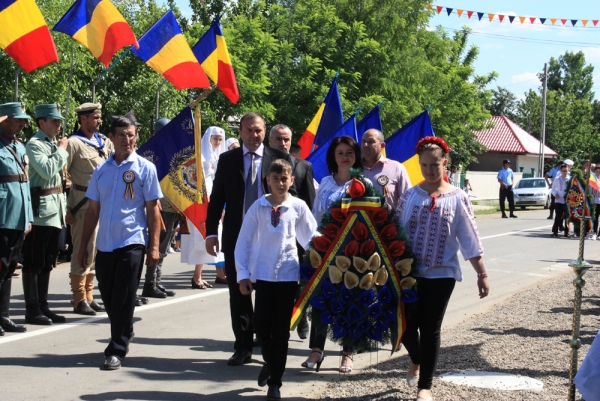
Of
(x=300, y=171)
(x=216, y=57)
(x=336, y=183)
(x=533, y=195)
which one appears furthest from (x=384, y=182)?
(x=533, y=195)

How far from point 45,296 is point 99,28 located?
3595 millimetres

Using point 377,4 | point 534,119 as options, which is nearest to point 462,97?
point 377,4

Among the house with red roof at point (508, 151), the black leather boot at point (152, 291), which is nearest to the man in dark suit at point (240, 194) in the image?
the black leather boot at point (152, 291)

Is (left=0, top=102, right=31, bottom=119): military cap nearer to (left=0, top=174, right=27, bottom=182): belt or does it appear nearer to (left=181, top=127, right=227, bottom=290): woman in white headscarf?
(left=0, top=174, right=27, bottom=182): belt

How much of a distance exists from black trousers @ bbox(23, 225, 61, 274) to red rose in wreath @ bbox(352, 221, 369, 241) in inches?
150

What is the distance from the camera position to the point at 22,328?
295 inches

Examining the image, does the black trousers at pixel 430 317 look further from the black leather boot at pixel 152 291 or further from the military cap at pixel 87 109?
the black leather boot at pixel 152 291

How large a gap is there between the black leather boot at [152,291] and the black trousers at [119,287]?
3.22 metres

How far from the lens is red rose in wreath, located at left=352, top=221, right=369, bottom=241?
5.52 meters

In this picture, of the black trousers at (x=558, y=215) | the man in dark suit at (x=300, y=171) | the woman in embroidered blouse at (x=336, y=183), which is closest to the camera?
the woman in embroidered blouse at (x=336, y=183)

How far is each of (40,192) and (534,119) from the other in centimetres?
7990

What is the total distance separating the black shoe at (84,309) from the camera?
850 cm

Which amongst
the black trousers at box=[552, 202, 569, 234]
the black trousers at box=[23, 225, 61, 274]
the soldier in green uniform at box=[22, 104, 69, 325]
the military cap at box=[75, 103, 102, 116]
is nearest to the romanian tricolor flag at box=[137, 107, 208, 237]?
the military cap at box=[75, 103, 102, 116]

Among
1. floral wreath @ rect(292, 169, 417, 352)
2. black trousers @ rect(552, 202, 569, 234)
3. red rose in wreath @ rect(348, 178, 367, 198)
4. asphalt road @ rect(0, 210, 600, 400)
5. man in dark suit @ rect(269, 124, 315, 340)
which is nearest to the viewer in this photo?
floral wreath @ rect(292, 169, 417, 352)
